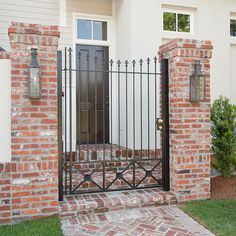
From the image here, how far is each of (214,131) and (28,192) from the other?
2.76m

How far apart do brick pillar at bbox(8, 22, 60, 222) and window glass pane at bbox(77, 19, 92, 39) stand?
2748 millimetres

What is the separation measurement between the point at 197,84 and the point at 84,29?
10.1 ft

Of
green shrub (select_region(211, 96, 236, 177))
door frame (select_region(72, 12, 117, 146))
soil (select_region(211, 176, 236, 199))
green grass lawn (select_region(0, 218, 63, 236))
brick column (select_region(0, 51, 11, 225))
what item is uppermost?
door frame (select_region(72, 12, 117, 146))

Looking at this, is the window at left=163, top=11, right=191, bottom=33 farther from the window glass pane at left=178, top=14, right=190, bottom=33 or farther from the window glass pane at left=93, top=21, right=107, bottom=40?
the window glass pane at left=93, top=21, right=107, bottom=40

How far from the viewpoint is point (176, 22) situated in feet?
19.8

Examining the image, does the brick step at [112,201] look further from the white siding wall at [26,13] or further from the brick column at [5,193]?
the white siding wall at [26,13]

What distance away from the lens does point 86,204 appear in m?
3.45

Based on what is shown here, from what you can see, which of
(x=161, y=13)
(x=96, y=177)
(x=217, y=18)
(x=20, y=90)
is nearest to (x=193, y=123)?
(x=96, y=177)

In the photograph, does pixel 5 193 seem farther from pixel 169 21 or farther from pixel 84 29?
pixel 169 21

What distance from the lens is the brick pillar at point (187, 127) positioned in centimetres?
382

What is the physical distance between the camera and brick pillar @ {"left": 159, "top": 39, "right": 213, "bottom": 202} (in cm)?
382

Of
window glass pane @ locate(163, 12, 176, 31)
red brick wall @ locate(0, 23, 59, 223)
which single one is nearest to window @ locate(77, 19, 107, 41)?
window glass pane @ locate(163, 12, 176, 31)

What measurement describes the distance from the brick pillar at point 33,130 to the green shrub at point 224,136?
95.1 inches

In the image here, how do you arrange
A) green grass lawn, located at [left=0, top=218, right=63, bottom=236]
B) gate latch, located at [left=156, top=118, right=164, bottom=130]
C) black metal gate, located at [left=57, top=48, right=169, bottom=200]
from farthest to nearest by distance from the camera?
gate latch, located at [left=156, top=118, right=164, bottom=130], black metal gate, located at [left=57, top=48, right=169, bottom=200], green grass lawn, located at [left=0, top=218, right=63, bottom=236]
